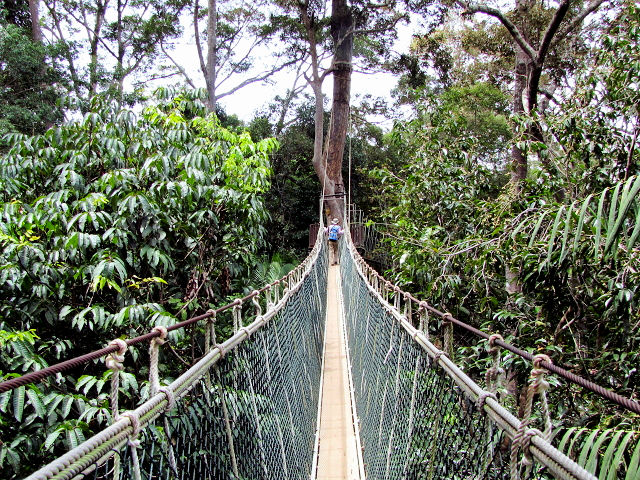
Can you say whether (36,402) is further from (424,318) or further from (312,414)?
(312,414)

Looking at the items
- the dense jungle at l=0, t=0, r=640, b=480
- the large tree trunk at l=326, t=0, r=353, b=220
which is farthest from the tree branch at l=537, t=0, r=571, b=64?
the large tree trunk at l=326, t=0, r=353, b=220

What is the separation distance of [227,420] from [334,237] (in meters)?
7.33

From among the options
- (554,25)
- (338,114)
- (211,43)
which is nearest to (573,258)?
(554,25)

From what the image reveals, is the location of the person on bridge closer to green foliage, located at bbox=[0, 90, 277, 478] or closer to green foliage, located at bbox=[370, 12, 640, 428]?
green foliage, located at bbox=[370, 12, 640, 428]

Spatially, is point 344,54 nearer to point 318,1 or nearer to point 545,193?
point 318,1

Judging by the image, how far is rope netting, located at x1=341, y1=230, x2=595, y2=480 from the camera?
0.59 metres

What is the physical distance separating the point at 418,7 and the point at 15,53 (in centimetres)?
656

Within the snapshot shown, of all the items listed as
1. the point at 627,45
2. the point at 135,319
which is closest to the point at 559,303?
the point at 627,45

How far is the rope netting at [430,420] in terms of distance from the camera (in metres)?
0.59

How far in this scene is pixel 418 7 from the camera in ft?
22.9

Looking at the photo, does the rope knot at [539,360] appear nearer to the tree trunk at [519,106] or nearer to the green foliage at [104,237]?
the green foliage at [104,237]

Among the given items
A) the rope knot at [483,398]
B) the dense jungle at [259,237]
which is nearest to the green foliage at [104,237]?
the dense jungle at [259,237]

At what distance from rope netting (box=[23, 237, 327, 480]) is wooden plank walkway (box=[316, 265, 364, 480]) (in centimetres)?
10

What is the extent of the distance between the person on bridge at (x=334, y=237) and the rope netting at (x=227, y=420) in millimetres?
5824
